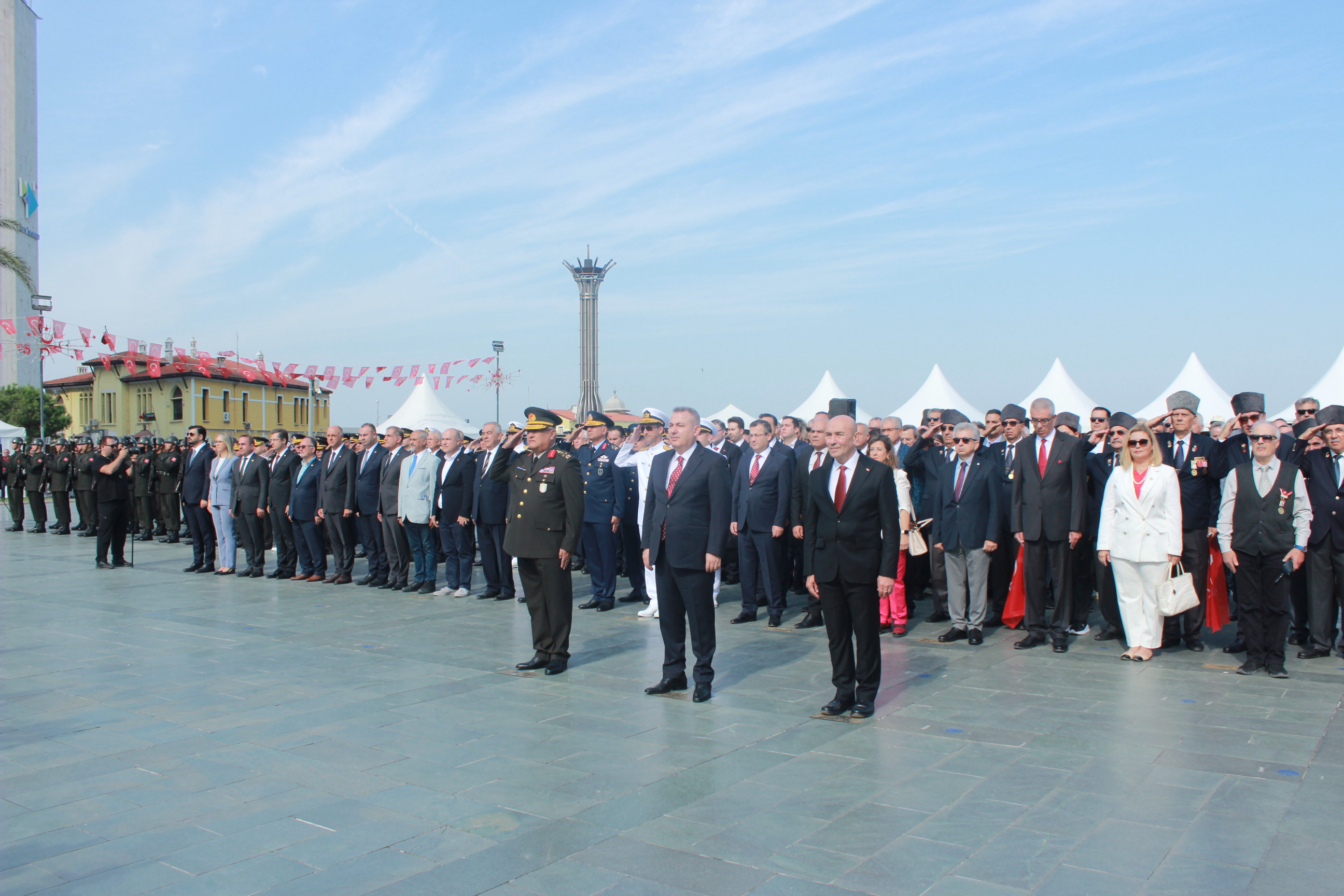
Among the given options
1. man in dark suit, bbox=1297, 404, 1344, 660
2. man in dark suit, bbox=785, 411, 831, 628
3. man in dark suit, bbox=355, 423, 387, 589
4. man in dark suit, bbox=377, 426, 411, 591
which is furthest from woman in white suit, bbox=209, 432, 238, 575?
man in dark suit, bbox=1297, 404, 1344, 660

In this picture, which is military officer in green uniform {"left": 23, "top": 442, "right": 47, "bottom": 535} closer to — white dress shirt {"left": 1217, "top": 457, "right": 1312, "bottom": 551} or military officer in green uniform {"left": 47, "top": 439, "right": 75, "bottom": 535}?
military officer in green uniform {"left": 47, "top": 439, "right": 75, "bottom": 535}

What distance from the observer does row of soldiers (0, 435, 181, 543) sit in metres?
17.8

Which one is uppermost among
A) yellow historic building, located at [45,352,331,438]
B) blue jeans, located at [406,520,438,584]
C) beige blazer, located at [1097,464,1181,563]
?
yellow historic building, located at [45,352,331,438]

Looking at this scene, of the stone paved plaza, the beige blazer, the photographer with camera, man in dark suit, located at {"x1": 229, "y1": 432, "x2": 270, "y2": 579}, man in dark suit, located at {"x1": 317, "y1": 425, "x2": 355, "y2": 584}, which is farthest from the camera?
the photographer with camera

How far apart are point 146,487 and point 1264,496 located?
18308 millimetres

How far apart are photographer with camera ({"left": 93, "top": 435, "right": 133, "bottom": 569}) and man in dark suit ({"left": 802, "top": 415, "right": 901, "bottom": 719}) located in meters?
11.4

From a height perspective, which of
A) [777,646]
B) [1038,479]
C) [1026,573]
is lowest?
[777,646]

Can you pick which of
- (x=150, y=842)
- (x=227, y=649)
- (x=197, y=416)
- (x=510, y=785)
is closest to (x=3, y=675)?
(x=227, y=649)

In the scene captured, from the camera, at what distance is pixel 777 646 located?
809cm

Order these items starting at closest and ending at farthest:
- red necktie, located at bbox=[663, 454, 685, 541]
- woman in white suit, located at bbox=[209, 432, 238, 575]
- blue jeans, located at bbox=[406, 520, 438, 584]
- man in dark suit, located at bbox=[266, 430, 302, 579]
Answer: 1. red necktie, located at bbox=[663, 454, 685, 541]
2. blue jeans, located at bbox=[406, 520, 438, 584]
3. man in dark suit, located at bbox=[266, 430, 302, 579]
4. woman in white suit, located at bbox=[209, 432, 238, 575]

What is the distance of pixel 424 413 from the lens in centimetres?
3181

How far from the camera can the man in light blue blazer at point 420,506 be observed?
1127cm

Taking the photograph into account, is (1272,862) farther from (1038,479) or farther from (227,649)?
(227,649)

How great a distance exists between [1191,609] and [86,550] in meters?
17.1
